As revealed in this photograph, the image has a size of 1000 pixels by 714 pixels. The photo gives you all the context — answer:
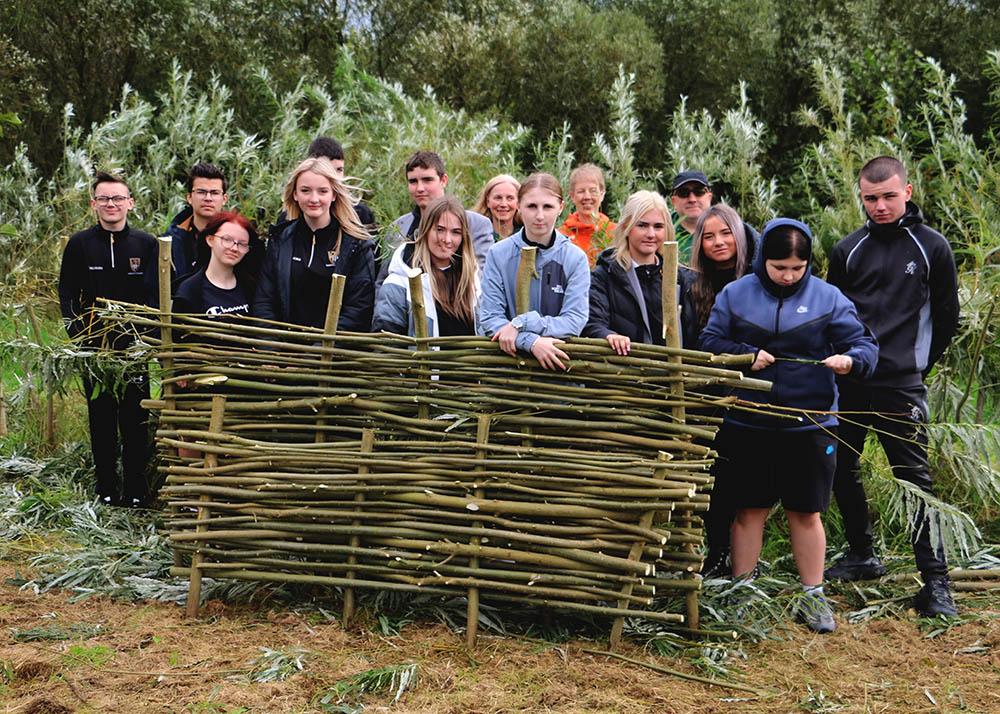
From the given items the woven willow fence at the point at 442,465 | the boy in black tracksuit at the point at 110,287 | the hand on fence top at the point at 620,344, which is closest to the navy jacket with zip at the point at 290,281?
the woven willow fence at the point at 442,465

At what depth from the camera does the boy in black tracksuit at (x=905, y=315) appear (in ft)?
13.7

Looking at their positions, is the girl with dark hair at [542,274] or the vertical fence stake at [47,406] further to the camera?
the vertical fence stake at [47,406]

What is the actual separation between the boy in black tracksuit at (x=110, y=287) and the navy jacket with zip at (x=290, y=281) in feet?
3.49

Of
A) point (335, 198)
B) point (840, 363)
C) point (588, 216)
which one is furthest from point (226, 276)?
point (840, 363)

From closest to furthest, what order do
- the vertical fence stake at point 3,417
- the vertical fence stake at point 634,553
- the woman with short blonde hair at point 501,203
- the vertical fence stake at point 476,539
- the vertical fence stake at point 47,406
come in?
1. the vertical fence stake at point 634,553
2. the vertical fence stake at point 476,539
3. the woman with short blonde hair at point 501,203
4. the vertical fence stake at point 47,406
5. the vertical fence stake at point 3,417

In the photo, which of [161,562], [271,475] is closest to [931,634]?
[271,475]

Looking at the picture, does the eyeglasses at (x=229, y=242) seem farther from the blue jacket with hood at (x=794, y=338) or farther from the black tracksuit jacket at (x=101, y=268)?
the blue jacket with hood at (x=794, y=338)

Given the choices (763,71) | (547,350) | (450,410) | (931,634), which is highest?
(763,71)

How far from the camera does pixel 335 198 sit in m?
4.64

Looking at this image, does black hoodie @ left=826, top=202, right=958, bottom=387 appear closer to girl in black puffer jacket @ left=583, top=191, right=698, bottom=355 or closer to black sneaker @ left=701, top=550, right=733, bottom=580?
girl in black puffer jacket @ left=583, top=191, right=698, bottom=355

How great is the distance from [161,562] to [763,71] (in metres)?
13.4

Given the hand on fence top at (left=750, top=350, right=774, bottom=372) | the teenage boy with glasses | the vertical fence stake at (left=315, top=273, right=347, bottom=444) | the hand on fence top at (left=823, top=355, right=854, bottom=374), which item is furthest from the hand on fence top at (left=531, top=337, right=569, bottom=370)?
the teenage boy with glasses

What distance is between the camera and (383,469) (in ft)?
12.8

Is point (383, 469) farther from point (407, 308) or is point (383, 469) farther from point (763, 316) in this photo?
point (763, 316)
